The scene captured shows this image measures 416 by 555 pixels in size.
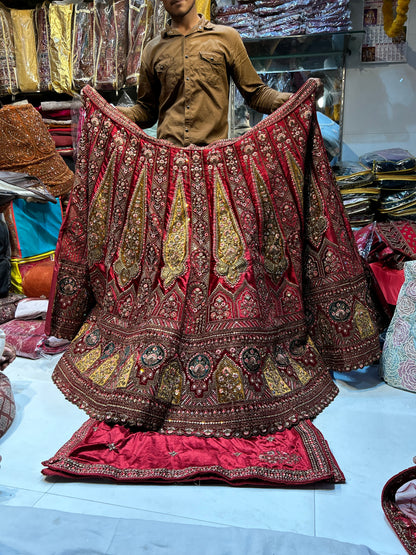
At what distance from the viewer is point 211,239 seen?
2.32 m

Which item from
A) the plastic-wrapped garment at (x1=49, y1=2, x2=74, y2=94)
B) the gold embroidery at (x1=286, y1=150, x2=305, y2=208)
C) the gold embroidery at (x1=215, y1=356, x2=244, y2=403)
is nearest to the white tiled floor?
the gold embroidery at (x1=215, y1=356, x2=244, y2=403)

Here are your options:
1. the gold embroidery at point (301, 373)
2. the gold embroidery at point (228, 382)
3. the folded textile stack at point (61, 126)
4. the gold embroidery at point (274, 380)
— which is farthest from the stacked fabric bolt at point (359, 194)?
the folded textile stack at point (61, 126)

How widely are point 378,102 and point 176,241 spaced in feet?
7.60

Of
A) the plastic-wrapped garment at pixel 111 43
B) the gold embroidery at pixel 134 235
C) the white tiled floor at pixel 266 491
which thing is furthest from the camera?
the plastic-wrapped garment at pixel 111 43

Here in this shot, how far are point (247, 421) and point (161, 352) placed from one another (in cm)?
41

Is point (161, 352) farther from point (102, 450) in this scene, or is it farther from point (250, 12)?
point (250, 12)

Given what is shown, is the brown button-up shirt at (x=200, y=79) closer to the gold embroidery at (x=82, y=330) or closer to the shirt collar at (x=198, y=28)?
the shirt collar at (x=198, y=28)

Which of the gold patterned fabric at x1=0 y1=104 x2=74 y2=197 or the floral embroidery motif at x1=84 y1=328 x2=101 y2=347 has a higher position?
the gold patterned fabric at x1=0 y1=104 x2=74 y2=197

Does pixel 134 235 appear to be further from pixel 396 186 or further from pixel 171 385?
pixel 396 186

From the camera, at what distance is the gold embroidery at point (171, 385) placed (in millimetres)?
2049

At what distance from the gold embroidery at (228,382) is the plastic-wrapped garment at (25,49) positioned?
3493mm

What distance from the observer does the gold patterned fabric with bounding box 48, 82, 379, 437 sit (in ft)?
7.06

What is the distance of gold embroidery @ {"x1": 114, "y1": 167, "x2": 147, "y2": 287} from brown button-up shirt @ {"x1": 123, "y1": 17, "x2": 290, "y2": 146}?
1.01 ft

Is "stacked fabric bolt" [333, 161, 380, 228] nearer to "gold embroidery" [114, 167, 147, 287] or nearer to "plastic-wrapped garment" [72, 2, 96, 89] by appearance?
"gold embroidery" [114, 167, 147, 287]
